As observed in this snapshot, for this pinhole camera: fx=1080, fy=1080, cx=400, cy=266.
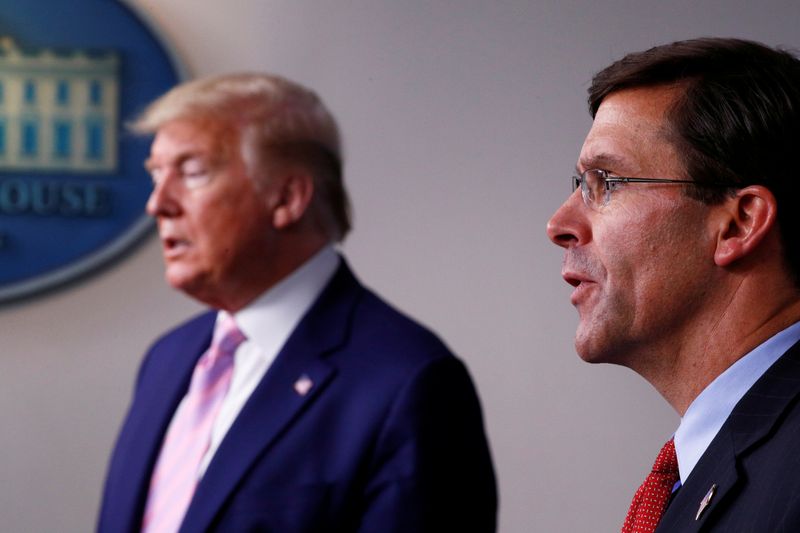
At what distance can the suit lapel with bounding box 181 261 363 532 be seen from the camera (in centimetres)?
164

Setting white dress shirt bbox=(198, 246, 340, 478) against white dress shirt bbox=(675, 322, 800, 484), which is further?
white dress shirt bbox=(198, 246, 340, 478)

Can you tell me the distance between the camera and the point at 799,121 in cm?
121

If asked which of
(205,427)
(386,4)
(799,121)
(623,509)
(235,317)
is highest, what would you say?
(386,4)

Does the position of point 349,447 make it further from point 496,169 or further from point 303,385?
point 496,169

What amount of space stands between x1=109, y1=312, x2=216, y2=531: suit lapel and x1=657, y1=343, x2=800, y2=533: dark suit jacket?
0.93 metres

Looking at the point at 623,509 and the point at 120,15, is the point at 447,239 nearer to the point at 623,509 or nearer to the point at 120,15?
the point at 623,509

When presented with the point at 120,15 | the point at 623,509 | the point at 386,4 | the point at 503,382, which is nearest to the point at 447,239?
the point at 503,382

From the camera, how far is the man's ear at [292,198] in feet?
6.24

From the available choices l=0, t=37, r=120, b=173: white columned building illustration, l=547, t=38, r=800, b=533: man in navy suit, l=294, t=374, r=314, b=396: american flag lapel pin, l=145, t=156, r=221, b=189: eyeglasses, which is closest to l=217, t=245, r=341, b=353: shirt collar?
l=294, t=374, r=314, b=396: american flag lapel pin

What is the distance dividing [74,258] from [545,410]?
1.22 meters

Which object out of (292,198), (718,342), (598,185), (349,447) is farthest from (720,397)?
(292,198)

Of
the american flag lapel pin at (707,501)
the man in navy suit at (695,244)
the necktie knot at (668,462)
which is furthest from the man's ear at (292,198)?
the american flag lapel pin at (707,501)

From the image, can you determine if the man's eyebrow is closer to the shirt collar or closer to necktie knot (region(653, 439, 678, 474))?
necktie knot (region(653, 439, 678, 474))

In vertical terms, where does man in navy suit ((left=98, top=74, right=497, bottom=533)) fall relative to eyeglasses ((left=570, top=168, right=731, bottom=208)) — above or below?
below
